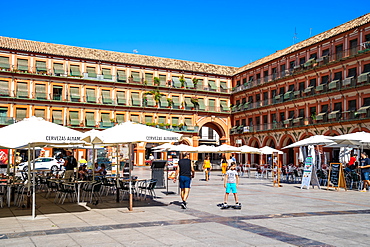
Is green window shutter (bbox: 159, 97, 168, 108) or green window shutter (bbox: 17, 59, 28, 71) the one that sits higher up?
green window shutter (bbox: 17, 59, 28, 71)

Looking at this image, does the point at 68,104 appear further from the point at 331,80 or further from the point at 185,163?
the point at 185,163

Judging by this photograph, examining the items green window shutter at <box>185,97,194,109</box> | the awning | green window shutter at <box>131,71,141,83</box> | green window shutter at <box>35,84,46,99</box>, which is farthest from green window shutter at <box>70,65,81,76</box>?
the awning

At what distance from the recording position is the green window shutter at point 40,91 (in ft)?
155

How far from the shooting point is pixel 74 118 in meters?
49.1

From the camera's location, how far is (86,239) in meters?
7.52

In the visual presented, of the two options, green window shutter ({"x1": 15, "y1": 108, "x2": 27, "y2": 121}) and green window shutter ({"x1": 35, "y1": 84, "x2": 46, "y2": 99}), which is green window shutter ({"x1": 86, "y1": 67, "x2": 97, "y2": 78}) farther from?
green window shutter ({"x1": 15, "y1": 108, "x2": 27, "y2": 121})

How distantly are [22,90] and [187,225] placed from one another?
42.6 metres

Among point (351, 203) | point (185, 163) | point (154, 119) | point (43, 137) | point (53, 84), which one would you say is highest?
point (53, 84)

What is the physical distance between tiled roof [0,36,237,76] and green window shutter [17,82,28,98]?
4020 millimetres

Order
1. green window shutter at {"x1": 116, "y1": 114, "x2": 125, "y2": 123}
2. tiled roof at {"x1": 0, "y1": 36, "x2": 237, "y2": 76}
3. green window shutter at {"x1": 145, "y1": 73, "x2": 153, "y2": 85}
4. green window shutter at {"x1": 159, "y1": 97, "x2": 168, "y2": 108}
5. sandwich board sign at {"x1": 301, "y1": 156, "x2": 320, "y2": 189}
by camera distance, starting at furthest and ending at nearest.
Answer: green window shutter at {"x1": 159, "y1": 97, "x2": 168, "y2": 108} < green window shutter at {"x1": 145, "y1": 73, "x2": 153, "y2": 85} < green window shutter at {"x1": 116, "y1": 114, "x2": 125, "y2": 123} < tiled roof at {"x1": 0, "y1": 36, "x2": 237, "y2": 76} < sandwich board sign at {"x1": 301, "y1": 156, "x2": 320, "y2": 189}

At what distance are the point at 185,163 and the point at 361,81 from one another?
1098 inches

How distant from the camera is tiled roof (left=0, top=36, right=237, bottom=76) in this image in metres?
47.6

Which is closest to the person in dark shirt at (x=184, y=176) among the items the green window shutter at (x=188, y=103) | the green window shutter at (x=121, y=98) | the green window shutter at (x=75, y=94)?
the green window shutter at (x=75, y=94)

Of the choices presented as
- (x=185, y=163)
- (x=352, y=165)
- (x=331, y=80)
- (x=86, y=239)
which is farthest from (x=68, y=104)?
(x=86, y=239)
